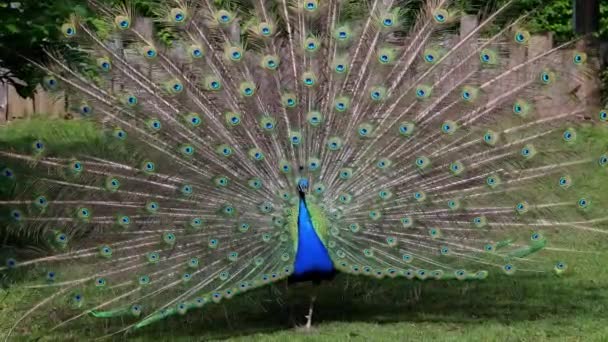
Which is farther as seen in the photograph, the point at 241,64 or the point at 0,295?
the point at 0,295

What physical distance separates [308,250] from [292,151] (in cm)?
61

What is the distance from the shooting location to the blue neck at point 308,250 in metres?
6.02

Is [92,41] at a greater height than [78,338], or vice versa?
[92,41]

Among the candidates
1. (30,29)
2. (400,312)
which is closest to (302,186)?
(400,312)

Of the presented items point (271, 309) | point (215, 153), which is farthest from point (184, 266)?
point (271, 309)

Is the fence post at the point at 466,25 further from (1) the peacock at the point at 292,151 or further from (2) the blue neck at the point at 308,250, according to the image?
(2) the blue neck at the point at 308,250

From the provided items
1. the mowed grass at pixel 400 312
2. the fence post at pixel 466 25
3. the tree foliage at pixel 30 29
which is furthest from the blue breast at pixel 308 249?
the tree foliage at pixel 30 29

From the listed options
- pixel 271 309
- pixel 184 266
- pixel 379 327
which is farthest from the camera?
pixel 271 309

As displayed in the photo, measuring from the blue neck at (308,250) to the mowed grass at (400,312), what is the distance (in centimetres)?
38

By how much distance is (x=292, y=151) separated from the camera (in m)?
6.25

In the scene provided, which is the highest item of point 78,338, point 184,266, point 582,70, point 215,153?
point 582,70

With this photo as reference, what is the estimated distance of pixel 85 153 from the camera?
644 centimetres

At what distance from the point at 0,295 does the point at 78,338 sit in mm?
1488

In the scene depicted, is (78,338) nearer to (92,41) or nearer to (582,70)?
(92,41)
